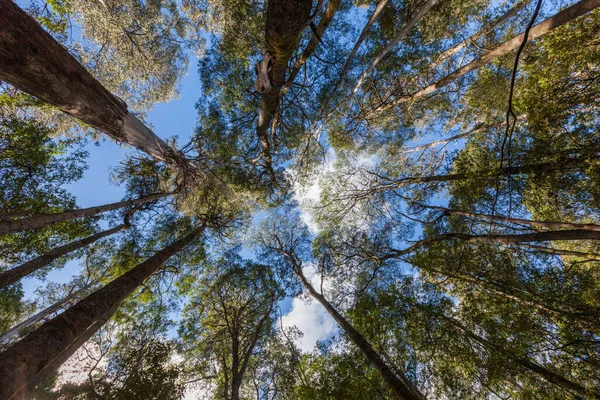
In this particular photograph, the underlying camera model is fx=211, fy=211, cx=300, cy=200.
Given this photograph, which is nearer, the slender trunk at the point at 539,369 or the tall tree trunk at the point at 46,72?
the tall tree trunk at the point at 46,72

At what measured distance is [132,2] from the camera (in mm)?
9352

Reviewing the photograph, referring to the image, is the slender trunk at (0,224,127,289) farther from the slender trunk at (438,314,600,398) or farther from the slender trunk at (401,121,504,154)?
the slender trunk at (401,121,504,154)

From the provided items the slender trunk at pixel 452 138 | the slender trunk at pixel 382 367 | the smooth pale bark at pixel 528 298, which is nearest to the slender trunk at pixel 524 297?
the smooth pale bark at pixel 528 298

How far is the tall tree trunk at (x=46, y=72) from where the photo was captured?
62.5 inches

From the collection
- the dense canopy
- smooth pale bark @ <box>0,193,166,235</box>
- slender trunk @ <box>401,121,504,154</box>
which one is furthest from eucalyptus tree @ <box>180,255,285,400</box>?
slender trunk @ <box>401,121,504,154</box>

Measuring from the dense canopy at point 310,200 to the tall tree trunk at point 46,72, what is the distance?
0.05ft

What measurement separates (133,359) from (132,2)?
1423cm

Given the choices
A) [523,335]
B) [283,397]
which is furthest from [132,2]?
[523,335]

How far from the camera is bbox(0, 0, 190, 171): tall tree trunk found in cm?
159

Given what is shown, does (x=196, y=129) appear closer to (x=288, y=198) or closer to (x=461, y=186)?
(x=288, y=198)

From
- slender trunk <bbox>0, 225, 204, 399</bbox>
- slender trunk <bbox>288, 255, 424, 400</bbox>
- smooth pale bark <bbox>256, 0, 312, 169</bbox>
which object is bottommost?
slender trunk <bbox>288, 255, 424, 400</bbox>

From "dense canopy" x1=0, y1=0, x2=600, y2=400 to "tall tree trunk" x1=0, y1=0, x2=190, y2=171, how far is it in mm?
15

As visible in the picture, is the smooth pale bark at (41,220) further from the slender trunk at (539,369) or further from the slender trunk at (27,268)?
the slender trunk at (539,369)

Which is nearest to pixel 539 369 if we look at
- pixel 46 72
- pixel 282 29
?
pixel 282 29
